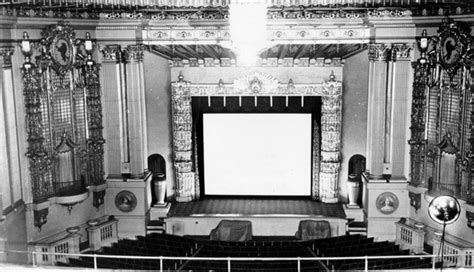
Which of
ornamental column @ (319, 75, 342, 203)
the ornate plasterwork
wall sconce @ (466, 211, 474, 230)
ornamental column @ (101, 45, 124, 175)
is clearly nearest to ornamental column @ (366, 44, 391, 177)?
the ornate plasterwork

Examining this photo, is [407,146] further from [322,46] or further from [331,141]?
[322,46]

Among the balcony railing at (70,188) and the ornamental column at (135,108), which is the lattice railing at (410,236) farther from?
the balcony railing at (70,188)

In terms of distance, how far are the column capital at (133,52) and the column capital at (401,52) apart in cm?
790

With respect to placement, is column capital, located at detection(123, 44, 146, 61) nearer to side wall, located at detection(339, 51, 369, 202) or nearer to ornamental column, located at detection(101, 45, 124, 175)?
ornamental column, located at detection(101, 45, 124, 175)

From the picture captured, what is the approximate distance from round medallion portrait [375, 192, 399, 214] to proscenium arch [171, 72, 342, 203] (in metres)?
2.18

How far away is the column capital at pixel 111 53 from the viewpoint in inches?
722

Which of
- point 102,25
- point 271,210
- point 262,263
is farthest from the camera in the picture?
point 271,210

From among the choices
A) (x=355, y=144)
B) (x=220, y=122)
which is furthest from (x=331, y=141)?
(x=220, y=122)

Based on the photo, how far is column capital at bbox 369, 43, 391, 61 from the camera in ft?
59.3

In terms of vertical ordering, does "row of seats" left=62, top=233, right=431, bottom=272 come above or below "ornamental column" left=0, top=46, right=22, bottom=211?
below

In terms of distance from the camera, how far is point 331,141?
→ 66.1 ft

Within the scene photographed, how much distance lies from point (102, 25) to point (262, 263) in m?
9.01

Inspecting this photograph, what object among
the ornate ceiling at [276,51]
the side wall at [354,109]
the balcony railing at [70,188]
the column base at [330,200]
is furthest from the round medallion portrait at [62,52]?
the column base at [330,200]

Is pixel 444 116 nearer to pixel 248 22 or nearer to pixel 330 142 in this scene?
pixel 330 142
